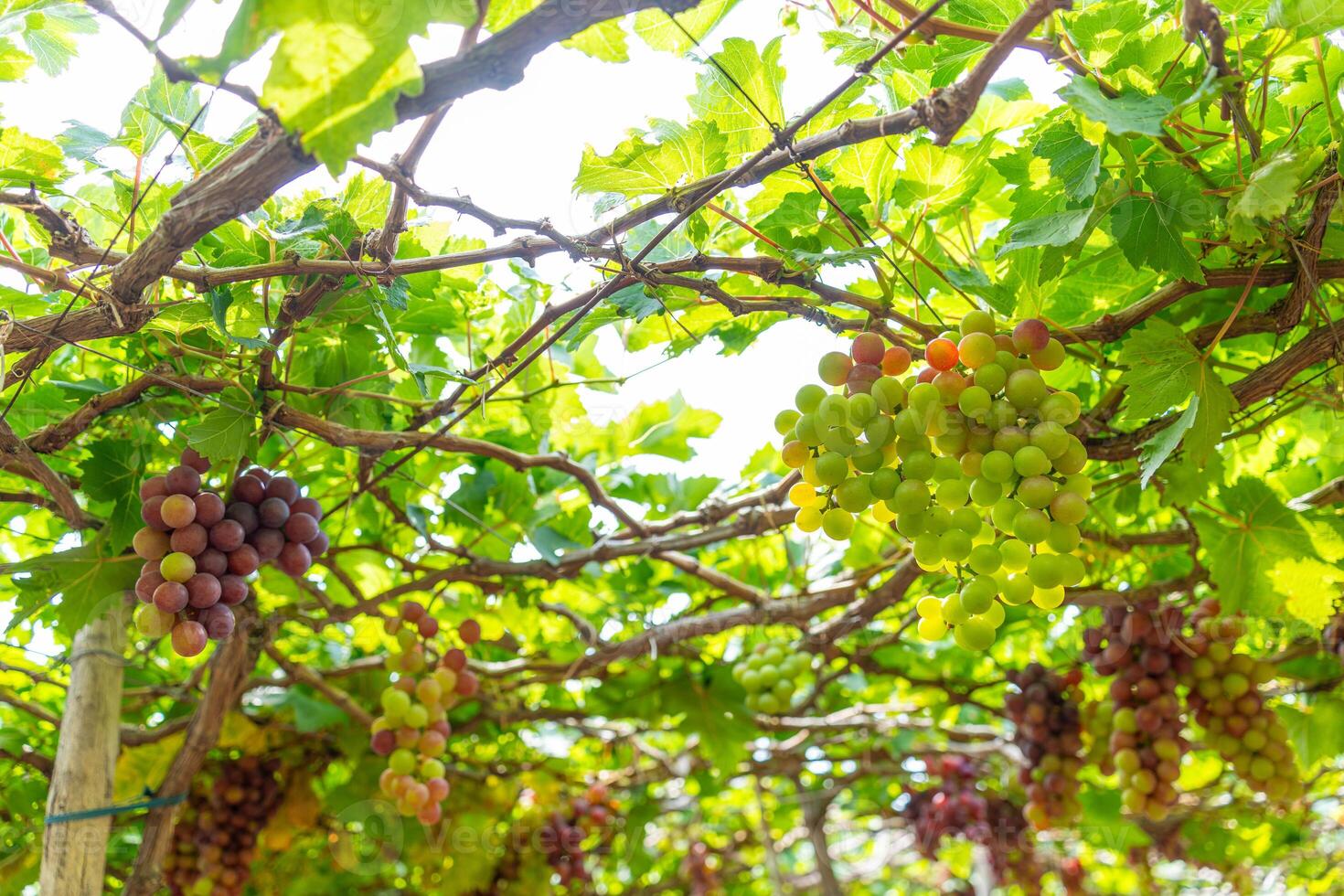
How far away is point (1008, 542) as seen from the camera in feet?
3.20

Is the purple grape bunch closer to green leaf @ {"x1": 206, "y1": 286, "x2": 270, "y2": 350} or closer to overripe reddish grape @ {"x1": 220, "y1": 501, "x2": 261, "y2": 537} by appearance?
overripe reddish grape @ {"x1": 220, "y1": 501, "x2": 261, "y2": 537}

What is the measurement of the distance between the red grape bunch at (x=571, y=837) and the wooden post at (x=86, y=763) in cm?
149

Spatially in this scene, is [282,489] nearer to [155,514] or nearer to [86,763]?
[155,514]

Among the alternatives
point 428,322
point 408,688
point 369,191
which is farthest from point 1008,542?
point 408,688

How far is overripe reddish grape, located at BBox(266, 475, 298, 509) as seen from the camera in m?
1.42

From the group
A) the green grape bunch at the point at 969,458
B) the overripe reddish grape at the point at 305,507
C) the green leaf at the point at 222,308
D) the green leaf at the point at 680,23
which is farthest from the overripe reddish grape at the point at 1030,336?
the overripe reddish grape at the point at 305,507

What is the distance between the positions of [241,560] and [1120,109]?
1204mm

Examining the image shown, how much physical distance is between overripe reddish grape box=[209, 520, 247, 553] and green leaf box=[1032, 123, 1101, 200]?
112 cm

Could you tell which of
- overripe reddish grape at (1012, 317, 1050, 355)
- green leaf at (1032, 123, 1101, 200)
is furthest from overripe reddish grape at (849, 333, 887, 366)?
green leaf at (1032, 123, 1101, 200)

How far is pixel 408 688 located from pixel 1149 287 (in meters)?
1.53

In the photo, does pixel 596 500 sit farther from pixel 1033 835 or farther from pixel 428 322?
pixel 1033 835

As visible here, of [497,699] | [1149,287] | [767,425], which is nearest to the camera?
[1149,287]

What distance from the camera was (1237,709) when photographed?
1943 millimetres

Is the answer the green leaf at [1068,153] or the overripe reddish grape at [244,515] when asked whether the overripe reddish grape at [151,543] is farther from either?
the green leaf at [1068,153]
